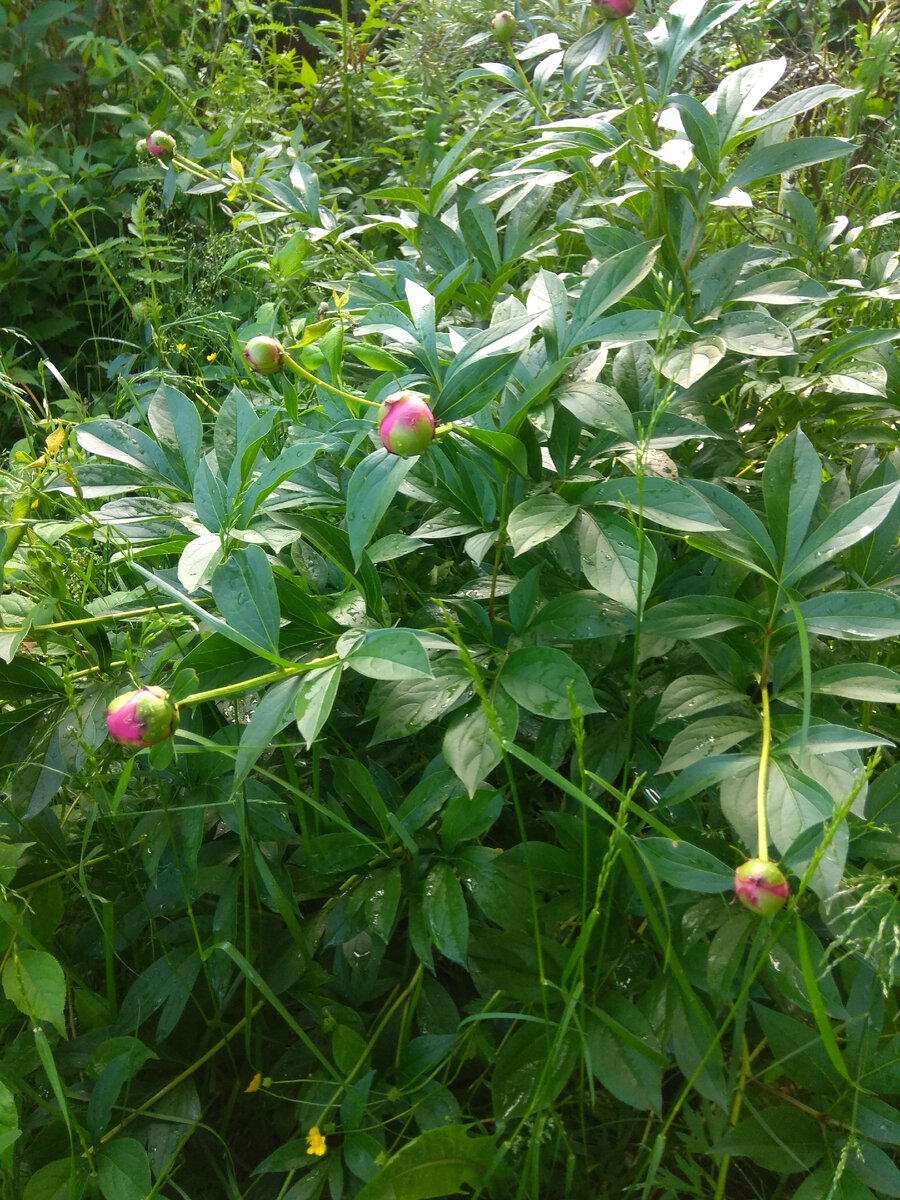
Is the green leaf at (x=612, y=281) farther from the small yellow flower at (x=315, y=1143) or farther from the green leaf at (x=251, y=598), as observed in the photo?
the small yellow flower at (x=315, y=1143)

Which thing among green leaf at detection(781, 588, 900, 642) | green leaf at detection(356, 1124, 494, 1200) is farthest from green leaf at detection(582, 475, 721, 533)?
green leaf at detection(356, 1124, 494, 1200)

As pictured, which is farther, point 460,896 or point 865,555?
point 865,555

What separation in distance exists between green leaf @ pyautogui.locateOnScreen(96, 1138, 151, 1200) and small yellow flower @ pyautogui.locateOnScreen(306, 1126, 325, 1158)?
137 millimetres

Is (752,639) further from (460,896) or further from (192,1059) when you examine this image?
(192,1059)

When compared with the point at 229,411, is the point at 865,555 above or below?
below

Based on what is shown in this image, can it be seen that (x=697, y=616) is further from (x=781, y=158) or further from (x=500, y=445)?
(x=781, y=158)

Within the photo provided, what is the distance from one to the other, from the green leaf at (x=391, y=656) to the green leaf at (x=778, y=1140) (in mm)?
459

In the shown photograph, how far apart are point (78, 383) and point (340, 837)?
2051mm

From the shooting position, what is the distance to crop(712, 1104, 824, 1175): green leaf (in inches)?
30.2

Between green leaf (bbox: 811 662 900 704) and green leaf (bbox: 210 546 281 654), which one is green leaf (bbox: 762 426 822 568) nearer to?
green leaf (bbox: 811 662 900 704)

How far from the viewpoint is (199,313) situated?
6.75 feet

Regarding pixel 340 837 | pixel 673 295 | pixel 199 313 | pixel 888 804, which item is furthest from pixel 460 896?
pixel 199 313

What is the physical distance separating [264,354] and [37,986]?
61 cm

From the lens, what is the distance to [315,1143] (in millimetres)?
832
